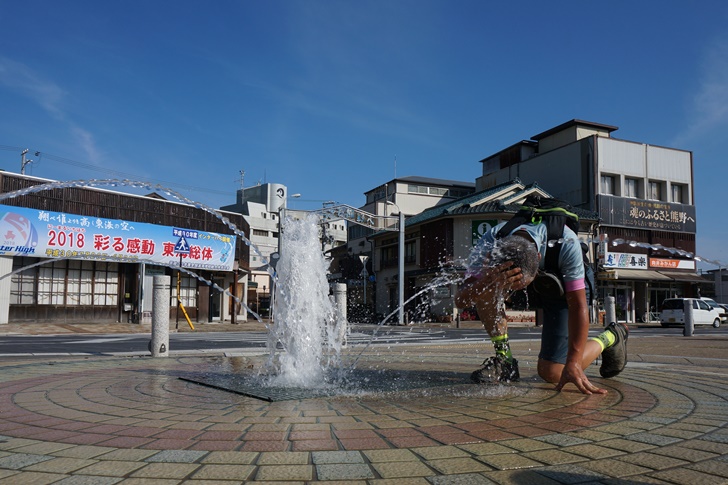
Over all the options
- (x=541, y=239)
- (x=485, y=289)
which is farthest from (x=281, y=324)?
(x=541, y=239)

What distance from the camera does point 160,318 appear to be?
366 inches

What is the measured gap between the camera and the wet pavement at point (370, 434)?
251 cm

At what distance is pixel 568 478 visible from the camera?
7.97 ft

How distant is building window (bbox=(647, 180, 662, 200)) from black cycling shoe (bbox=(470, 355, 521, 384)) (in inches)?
1610

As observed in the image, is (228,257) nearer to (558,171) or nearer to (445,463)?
(558,171)

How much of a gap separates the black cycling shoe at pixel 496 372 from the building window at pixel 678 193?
4288 cm

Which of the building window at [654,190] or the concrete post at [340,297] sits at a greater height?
the building window at [654,190]

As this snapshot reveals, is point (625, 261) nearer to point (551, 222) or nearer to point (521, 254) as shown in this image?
point (551, 222)

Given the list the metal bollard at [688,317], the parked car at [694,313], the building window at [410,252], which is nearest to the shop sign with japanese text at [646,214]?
the parked car at [694,313]

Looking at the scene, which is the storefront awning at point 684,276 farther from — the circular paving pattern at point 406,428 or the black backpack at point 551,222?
the black backpack at point 551,222

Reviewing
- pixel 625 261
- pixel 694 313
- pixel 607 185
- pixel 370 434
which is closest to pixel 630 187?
pixel 607 185

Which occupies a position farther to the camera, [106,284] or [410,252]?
[410,252]

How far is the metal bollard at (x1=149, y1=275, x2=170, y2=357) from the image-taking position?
9328 mm

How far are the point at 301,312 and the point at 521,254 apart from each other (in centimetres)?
307
